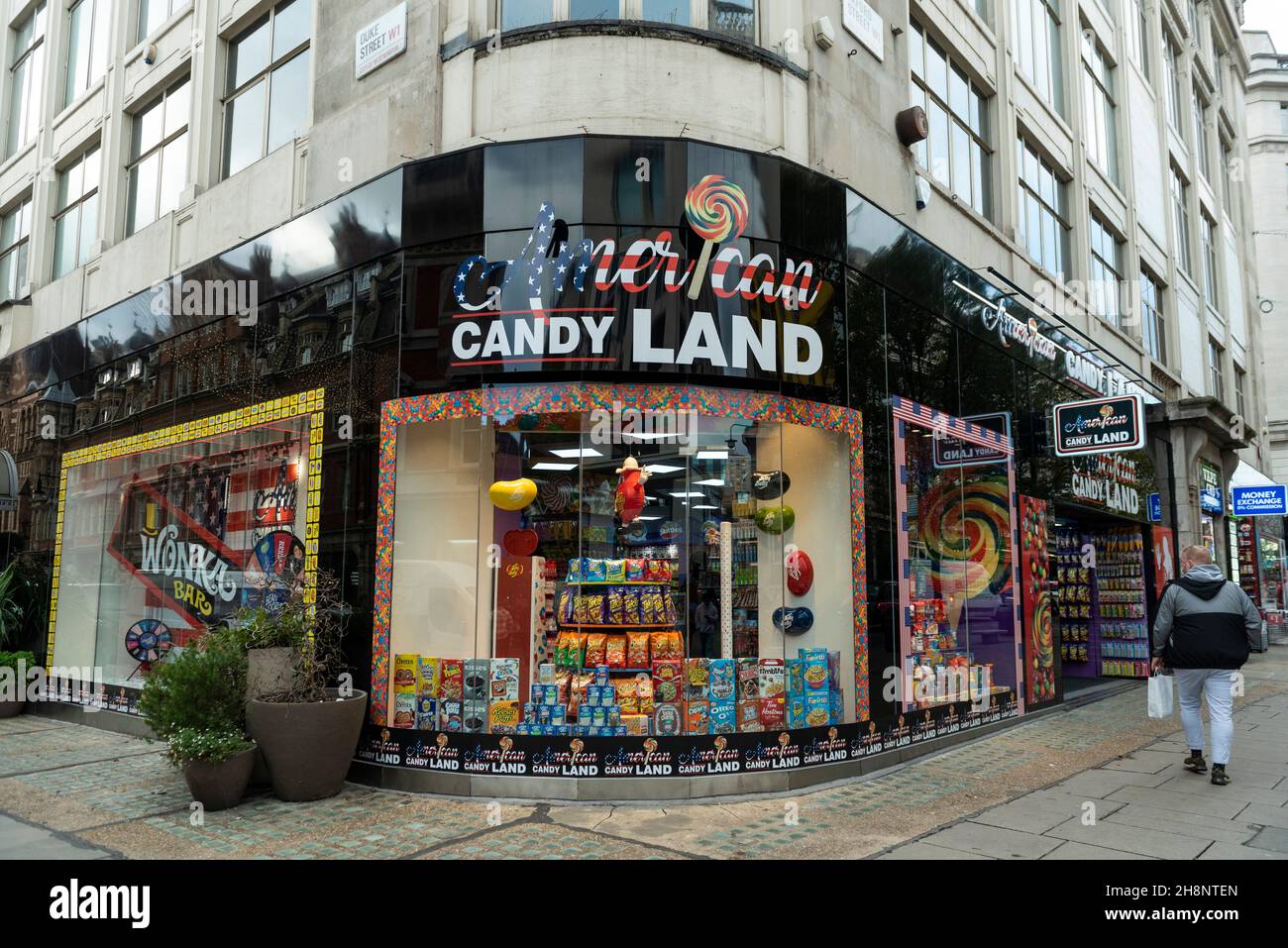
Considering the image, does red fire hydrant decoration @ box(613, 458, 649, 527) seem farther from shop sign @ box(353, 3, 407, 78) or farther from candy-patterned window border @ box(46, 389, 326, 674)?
shop sign @ box(353, 3, 407, 78)

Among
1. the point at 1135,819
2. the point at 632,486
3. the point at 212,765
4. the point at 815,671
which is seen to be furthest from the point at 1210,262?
the point at 212,765

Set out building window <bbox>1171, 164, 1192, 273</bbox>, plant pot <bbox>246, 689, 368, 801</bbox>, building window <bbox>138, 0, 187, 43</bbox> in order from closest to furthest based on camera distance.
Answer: plant pot <bbox>246, 689, 368, 801</bbox>
building window <bbox>138, 0, 187, 43</bbox>
building window <bbox>1171, 164, 1192, 273</bbox>

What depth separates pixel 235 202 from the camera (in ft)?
38.7

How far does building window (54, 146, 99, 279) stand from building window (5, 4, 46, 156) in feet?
6.82

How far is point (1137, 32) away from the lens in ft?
69.8

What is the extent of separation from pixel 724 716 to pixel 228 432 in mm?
6819

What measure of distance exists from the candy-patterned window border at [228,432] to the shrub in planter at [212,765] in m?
1.62

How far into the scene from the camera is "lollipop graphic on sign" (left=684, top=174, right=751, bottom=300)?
26.6ft

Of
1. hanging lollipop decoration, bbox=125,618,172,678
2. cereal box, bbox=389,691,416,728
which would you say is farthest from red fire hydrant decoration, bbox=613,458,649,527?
hanging lollipop decoration, bbox=125,618,172,678

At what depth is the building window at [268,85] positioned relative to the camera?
11.4m

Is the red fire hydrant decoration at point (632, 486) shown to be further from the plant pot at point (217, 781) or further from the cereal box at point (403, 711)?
the plant pot at point (217, 781)

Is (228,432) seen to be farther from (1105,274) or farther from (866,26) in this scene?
(1105,274)

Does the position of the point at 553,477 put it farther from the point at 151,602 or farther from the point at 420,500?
the point at 151,602
